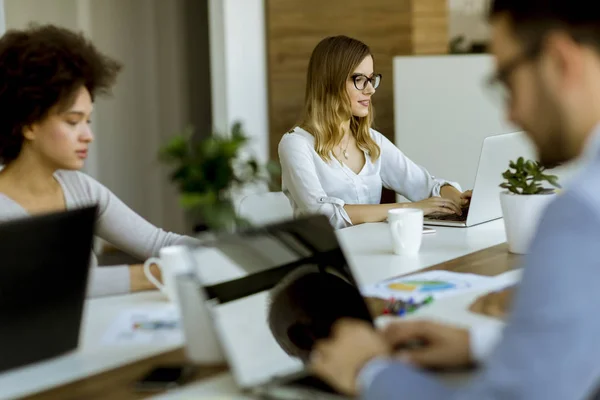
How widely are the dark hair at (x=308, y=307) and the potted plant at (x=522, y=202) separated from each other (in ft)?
2.55

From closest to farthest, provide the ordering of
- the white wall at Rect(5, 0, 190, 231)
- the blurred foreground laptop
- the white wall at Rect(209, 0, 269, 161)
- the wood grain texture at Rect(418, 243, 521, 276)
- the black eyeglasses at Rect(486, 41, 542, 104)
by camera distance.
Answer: the black eyeglasses at Rect(486, 41, 542, 104) → the blurred foreground laptop → the wood grain texture at Rect(418, 243, 521, 276) → the white wall at Rect(209, 0, 269, 161) → the white wall at Rect(5, 0, 190, 231)

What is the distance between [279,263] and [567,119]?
0.57 meters

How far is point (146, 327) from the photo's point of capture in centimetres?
160

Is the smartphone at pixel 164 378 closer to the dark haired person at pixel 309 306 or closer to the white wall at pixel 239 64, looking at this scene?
the dark haired person at pixel 309 306

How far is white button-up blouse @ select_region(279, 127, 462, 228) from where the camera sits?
2982mm

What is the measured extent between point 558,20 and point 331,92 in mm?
2222

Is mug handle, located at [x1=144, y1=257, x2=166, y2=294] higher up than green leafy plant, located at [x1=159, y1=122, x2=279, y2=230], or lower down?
lower down

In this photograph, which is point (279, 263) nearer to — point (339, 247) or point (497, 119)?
point (339, 247)

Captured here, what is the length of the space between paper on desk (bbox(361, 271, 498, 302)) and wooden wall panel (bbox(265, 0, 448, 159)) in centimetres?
292

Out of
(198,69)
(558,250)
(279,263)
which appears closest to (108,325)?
(279,263)

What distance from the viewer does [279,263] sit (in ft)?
4.73

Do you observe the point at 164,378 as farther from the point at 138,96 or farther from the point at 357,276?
the point at 138,96

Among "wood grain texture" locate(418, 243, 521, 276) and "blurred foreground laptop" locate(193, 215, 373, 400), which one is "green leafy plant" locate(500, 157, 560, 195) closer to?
"wood grain texture" locate(418, 243, 521, 276)

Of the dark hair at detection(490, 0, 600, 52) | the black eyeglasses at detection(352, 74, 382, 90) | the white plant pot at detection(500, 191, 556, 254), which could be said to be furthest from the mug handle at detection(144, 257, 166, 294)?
the black eyeglasses at detection(352, 74, 382, 90)
